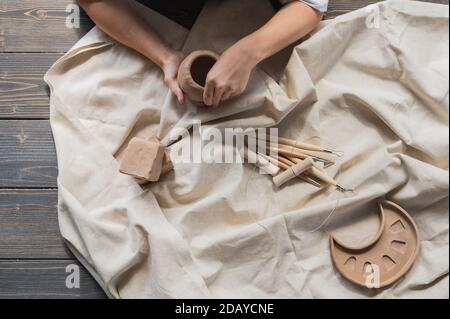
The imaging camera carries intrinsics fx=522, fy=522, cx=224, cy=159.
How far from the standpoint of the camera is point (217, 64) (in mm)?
901

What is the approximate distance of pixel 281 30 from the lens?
37.1 inches

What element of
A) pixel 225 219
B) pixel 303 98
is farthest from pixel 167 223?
pixel 303 98

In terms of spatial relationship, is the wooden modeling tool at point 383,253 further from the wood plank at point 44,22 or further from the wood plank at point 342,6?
the wood plank at point 44,22

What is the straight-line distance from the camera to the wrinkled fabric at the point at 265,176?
911 mm

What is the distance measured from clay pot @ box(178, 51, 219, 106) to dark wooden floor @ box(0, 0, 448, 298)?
195mm

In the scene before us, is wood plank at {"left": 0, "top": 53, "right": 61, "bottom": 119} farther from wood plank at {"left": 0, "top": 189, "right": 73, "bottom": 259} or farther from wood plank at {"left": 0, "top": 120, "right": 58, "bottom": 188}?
wood plank at {"left": 0, "top": 189, "right": 73, "bottom": 259}

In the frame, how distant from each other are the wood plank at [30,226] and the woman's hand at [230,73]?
1.32 ft

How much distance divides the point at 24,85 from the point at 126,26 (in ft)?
0.88

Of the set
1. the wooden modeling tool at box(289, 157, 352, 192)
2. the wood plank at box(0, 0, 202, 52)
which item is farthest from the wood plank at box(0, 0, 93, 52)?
the wooden modeling tool at box(289, 157, 352, 192)

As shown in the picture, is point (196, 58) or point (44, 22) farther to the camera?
point (44, 22)

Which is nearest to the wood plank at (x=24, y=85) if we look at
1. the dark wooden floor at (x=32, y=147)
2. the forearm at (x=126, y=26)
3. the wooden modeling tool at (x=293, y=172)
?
the dark wooden floor at (x=32, y=147)

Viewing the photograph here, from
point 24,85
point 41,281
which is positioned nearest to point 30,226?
Answer: point 41,281

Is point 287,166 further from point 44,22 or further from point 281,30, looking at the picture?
point 44,22

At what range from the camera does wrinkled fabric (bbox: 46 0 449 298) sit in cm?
91
